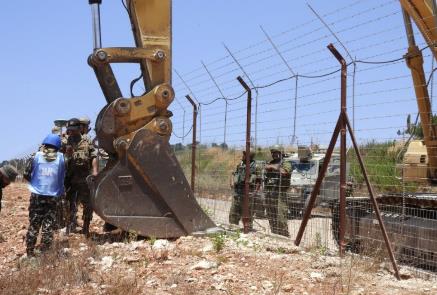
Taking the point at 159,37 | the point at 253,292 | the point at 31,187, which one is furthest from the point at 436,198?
the point at 31,187

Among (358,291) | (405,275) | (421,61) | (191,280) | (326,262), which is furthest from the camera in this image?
(421,61)

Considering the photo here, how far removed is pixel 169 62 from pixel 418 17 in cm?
343

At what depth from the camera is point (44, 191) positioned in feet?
25.0

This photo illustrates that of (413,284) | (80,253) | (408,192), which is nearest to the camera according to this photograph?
(413,284)

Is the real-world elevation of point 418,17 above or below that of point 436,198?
above

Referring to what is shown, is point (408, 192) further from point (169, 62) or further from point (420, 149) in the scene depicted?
point (169, 62)

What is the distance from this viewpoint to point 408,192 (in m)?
9.35

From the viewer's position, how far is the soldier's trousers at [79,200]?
920 cm

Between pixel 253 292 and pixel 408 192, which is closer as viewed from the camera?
pixel 253 292

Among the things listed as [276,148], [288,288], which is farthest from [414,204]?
→ [288,288]

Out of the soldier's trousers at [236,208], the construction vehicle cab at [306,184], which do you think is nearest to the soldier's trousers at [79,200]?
the soldier's trousers at [236,208]

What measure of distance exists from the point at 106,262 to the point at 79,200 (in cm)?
291

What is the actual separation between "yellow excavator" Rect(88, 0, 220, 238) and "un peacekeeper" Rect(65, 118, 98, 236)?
1.40 m

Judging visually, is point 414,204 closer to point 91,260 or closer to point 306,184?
point 306,184
